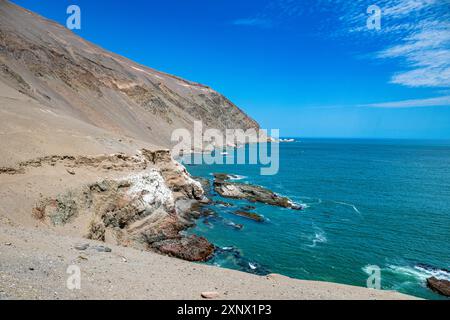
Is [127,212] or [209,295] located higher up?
[127,212]

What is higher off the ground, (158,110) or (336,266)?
(158,110)

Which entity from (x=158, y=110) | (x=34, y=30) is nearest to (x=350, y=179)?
(x=158, y=110)

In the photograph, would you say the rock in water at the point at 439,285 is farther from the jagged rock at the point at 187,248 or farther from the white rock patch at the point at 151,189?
the white rock patch at the point at 151,189

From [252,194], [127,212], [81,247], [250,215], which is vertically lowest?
[250,215]

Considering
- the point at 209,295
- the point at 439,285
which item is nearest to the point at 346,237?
the point at 439,285

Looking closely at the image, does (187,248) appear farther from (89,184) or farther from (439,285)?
(439,285)

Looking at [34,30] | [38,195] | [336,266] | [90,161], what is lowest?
[336,266]
